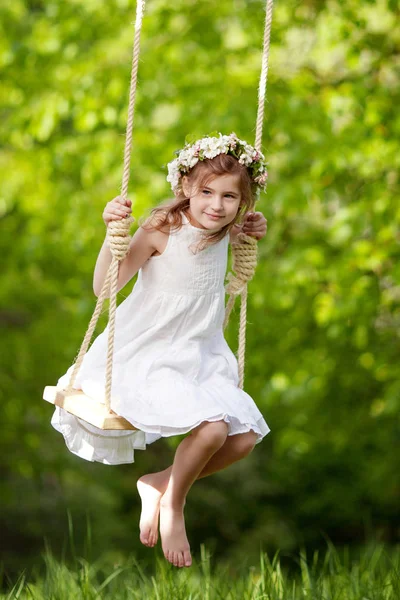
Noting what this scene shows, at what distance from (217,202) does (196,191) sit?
9cm

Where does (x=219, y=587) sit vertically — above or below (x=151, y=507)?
below

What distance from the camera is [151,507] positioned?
267 centimetres

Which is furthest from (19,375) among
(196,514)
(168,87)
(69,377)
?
(69,377)

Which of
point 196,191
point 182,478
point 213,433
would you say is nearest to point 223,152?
point 196,191

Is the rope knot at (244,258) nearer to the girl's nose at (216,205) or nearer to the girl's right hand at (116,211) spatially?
the girl's nose at (216,205)

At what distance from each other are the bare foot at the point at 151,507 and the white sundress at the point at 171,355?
0.35 feet

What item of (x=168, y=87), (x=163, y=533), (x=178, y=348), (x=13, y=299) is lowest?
(x=163, y=533)

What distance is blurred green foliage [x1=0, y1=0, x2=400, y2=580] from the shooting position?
5.16m

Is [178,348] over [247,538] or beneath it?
over

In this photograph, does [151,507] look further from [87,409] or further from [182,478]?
[87,409]

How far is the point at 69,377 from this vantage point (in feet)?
8.64

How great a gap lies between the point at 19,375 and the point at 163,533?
5552 millimetres

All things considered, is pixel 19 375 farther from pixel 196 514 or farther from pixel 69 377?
pixel 69 377

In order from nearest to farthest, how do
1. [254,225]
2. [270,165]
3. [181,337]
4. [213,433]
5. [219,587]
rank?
[213,433]
[181,337]
[254,225]
[219,587]
[270,165]
